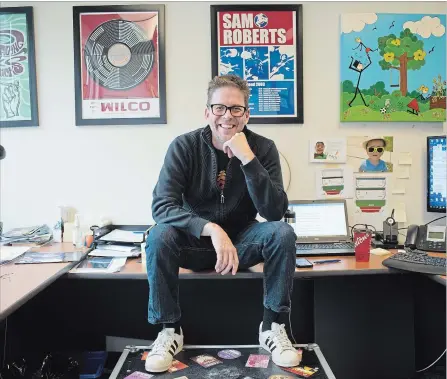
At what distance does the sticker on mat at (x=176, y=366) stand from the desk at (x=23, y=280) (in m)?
0.53

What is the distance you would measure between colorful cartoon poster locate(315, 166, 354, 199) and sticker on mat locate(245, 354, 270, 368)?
3.47ft

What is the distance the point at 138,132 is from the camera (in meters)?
2.42

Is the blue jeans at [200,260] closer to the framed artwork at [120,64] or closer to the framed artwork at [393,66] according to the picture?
the framed artwork at [120,64]

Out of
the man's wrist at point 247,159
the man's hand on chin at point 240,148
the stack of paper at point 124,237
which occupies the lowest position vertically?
the stack of paper at point 124,237

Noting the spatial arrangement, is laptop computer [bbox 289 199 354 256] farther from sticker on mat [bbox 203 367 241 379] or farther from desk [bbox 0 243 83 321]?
desk [bbox 0 243 83 321]

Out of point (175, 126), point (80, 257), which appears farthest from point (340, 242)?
point (80, 257)

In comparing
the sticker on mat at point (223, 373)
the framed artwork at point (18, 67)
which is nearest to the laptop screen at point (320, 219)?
the sticker on mat at point (223, 373)

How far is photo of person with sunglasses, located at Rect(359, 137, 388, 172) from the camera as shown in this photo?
240 cm

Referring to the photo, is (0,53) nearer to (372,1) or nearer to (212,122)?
(212,122)

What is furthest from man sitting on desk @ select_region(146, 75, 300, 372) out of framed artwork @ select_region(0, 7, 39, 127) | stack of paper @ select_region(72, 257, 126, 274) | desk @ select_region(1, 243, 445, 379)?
framed artwork @ select_region(0, 7, 39, 127)

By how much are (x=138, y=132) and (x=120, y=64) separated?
0.38m

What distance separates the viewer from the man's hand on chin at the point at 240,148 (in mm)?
1618

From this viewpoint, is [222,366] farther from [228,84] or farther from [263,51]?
[263,51]

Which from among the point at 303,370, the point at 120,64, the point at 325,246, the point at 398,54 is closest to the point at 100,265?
the point at 303,370
